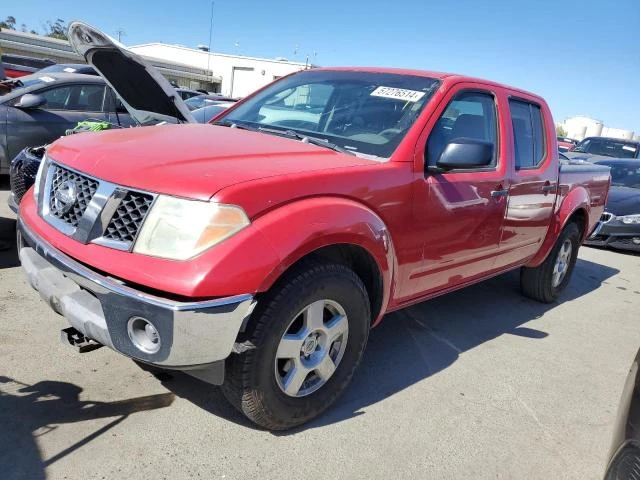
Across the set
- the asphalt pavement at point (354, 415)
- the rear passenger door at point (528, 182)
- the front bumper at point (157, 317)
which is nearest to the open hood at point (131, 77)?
the asphalt pavement at point (354, 415)

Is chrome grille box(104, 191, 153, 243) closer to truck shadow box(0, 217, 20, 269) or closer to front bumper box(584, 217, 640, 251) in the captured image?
truck shadow box(0, 217, 20, 269)

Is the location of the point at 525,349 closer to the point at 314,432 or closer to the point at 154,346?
the point at 314,432

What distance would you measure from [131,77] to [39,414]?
100 inches

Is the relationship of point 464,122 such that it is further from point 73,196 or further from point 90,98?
point 90,98

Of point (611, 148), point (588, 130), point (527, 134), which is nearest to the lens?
point (527, 134)

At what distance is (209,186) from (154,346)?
0.69 m

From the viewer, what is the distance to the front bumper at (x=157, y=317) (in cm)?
212

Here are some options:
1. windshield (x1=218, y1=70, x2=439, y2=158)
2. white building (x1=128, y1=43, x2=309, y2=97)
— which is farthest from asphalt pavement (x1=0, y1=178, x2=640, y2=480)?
white building (x1=128, y1=43, x2=309, y2=97)

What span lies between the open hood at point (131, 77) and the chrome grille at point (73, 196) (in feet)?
4.68

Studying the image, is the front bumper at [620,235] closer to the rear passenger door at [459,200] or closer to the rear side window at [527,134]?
the rear side window at [527,134]

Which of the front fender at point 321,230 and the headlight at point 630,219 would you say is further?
the headlight at point 630,219

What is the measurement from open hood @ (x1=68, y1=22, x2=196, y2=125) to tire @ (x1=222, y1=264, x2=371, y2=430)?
2.10 m

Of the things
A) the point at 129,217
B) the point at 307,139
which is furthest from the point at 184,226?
the point at 307,139

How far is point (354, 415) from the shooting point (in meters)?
2.96
